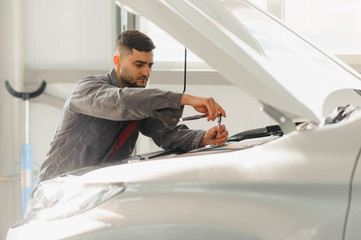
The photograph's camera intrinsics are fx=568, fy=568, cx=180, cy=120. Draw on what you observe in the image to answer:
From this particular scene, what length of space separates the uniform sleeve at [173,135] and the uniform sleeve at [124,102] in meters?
0.34

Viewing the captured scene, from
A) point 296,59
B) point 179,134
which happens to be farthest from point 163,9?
point 179,134

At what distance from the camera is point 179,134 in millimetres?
2350

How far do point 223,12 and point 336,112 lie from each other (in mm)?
416

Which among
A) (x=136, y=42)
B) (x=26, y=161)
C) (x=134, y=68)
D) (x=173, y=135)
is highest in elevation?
(x=136, y=42)

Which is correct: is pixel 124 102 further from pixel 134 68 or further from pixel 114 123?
pixel 134 68

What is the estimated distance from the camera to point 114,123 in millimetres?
2340

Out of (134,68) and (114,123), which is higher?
(134,68)

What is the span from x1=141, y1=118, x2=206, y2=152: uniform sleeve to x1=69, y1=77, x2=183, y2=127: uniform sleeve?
34 cm

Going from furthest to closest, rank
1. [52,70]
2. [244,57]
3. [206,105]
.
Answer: [52,70], [206,105], [244,57]

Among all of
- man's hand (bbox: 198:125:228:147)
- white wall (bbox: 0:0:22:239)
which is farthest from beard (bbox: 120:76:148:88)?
white wall (bbox: 0:0:22:239)

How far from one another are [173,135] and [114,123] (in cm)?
25

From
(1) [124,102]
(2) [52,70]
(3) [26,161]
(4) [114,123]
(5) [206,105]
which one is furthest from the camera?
(2) [52,70]

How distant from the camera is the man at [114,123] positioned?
Answer: 6.54ft

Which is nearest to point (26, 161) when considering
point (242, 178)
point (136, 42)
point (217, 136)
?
point (136, 42)
